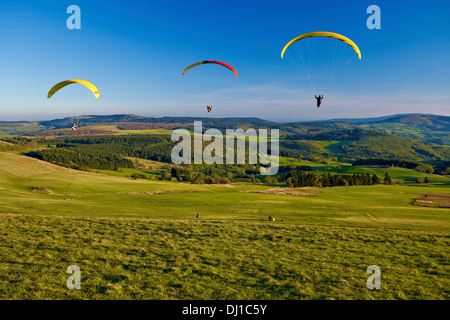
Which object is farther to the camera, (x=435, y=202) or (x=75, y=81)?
(x=435, y=202)

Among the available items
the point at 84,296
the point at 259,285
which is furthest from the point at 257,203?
the point at 84,296

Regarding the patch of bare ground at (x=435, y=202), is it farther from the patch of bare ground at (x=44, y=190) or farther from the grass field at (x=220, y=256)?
the patch of bare ground at (x=44, y=190)

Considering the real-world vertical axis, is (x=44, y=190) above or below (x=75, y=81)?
below

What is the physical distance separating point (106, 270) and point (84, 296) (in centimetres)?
251

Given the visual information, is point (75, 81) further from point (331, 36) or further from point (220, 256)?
point (331, 36)

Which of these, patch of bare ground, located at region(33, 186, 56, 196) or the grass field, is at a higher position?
the grass field

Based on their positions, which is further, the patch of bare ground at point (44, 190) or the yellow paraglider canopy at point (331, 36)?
the patch of bare ground at point (44, 190)

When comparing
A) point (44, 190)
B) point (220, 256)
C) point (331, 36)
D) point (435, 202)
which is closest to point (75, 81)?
point (220, 256)

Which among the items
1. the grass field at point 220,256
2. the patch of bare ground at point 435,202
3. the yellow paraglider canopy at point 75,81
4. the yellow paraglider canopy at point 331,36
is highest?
the yellow paraglider canopy at point 331,36

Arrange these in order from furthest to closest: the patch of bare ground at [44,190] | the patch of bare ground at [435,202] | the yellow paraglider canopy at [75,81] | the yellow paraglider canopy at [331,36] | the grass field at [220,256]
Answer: the patch of bare ground at [44,190], the patch of bare ground at [435,202], the yellow paraglider canopy at [75,81], the yellow paraglider canopy at [331,36], the grass field at [220,256]

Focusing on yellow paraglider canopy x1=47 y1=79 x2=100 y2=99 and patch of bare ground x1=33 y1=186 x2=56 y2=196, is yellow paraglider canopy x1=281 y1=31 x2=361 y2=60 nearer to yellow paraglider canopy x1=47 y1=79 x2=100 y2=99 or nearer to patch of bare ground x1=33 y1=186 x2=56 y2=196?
yellow paraglider canopy x1=47 y1=79 x2=100 y2=99

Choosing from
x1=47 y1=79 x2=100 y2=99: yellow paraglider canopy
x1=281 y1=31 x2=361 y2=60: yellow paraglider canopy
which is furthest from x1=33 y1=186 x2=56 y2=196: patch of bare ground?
x1=281 y1=31 x2=361 y2=60: yellow paraglider canopy

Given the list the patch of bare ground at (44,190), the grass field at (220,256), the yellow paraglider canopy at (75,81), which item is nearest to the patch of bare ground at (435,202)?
the grass field at (220,256)
